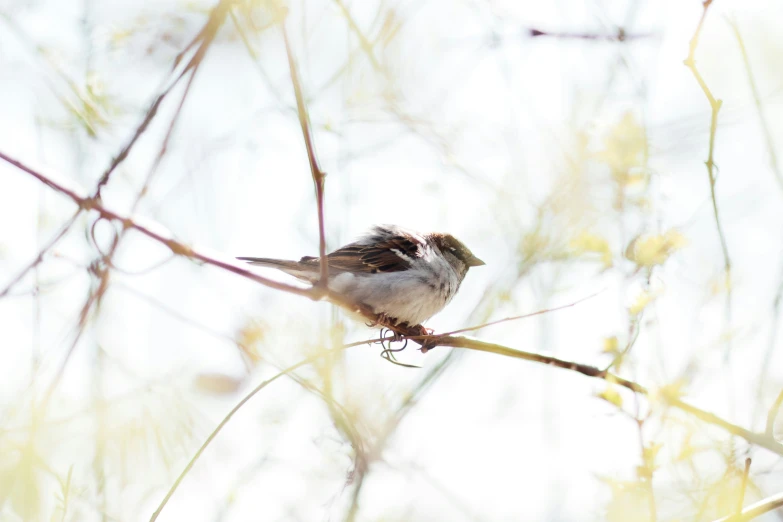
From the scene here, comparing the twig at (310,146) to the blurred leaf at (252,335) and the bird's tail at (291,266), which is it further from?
the bird's tail at (291,266)

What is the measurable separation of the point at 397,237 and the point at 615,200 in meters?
3.07

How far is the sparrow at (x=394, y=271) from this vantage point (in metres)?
4.59

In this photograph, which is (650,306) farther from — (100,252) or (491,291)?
(491,291)

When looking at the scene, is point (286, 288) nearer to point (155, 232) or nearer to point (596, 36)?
point (155, 232)

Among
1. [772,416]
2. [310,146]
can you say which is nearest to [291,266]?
[310,146]

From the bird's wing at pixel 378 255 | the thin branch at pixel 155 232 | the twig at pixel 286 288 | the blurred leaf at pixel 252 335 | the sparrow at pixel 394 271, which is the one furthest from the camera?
the bird's wing at pixel 378 255

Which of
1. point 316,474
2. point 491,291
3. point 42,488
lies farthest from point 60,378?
point 491,291

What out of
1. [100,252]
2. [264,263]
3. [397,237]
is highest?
[397,237]

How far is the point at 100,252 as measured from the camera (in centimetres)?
249

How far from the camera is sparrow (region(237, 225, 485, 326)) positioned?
4586mm

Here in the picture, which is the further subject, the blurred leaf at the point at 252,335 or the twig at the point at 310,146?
the blurred leaf at the point at 252,335

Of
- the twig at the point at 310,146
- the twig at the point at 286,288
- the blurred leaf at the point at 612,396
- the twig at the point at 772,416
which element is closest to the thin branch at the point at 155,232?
the twig at the point at 286,288

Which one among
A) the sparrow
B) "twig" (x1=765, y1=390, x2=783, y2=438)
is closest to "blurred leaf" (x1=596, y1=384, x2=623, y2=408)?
"twig" (x1=765, y1=390, x2=783, y2=438)

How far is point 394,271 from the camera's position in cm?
482
